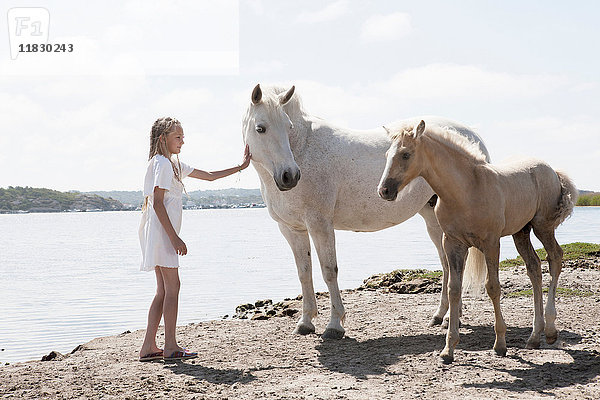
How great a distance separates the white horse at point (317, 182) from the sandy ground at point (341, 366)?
0.62 meters

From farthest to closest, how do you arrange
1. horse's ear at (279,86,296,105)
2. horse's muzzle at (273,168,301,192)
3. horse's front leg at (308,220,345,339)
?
horse's front leg at (308,220,345,339) → horse's ear at (279,86,296,105) → horse's muzzle at (273,168,301,192)

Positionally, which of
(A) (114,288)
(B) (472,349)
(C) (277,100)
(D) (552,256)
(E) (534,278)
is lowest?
(A) (114,288)

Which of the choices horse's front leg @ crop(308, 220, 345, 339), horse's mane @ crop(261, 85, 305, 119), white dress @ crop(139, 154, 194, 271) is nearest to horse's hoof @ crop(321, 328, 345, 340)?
horse's front leg @ crop(308, 220, 345, 339)

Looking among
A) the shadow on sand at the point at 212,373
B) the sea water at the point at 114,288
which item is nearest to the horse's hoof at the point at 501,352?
the shadow on sand at the point at 212,373

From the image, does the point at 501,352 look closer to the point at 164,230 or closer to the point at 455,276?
the point at 455,276

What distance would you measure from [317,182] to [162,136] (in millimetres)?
1791

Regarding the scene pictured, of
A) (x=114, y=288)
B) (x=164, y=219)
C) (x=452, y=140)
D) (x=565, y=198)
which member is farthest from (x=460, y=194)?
(x=114, y=288)

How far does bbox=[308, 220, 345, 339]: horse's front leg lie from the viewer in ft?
21.2

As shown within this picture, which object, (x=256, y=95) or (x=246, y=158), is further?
(x=246, y=158)

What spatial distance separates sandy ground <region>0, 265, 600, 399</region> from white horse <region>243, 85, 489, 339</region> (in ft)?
2.03

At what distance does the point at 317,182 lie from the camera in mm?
6523

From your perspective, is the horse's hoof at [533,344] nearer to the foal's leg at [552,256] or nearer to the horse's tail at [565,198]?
the foal's leg at [552,256]

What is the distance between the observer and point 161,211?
5590 mm

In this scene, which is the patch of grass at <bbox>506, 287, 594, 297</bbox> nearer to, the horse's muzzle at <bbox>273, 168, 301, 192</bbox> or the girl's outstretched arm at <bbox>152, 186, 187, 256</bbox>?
the horse's muzzle at <bbox>273, 168, 301, 192</bbox>
